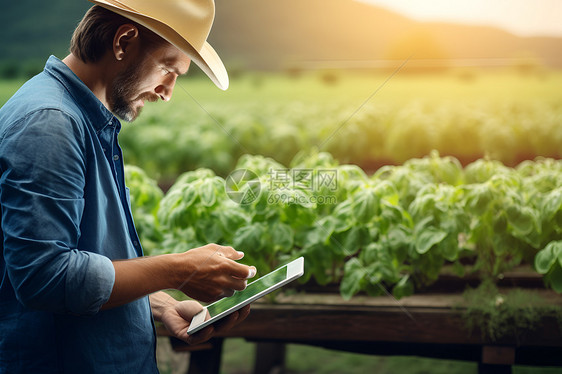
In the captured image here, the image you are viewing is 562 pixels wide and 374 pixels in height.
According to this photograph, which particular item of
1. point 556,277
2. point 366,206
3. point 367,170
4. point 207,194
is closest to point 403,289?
point 366,206

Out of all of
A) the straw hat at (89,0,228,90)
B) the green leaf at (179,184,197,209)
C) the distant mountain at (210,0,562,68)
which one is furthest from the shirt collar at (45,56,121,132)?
the distant mountain at (210,0,562,68)

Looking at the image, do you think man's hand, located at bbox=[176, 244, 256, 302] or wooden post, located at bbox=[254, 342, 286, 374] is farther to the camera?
wooden post, located at bbox=[254, 342, 286, 374]

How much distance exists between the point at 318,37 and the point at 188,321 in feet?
7.62

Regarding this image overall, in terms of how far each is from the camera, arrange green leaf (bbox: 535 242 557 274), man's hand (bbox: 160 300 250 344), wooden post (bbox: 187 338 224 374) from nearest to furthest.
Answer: man's hand (bbox: 160 300 250 344) < green leaf (bbox: 535 242 557 274) < wooden post (bbox: 187 338 224 374)

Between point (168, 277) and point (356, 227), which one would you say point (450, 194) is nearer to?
point (356, 227)

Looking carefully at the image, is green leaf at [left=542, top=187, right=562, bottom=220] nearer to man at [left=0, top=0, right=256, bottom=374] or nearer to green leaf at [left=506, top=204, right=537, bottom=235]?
green leaf at [left=506, top=204, right=537, bottom=235]

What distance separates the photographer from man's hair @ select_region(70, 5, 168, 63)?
0.72 metres

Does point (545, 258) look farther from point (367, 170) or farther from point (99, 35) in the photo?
point (367, 170)

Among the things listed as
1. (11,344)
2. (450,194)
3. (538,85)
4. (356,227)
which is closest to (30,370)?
(11,344)

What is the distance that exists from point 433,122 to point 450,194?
52.0 inches

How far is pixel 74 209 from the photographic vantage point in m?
0.64

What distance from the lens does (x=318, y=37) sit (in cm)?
297

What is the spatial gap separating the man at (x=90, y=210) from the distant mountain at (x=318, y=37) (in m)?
1.45

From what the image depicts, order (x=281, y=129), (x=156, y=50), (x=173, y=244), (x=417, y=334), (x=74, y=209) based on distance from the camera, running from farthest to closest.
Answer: (x=281, y=129)
(x=173, y=244)
(x=417, y=334)
(x=156, y=50)
(x=74, y=209)
